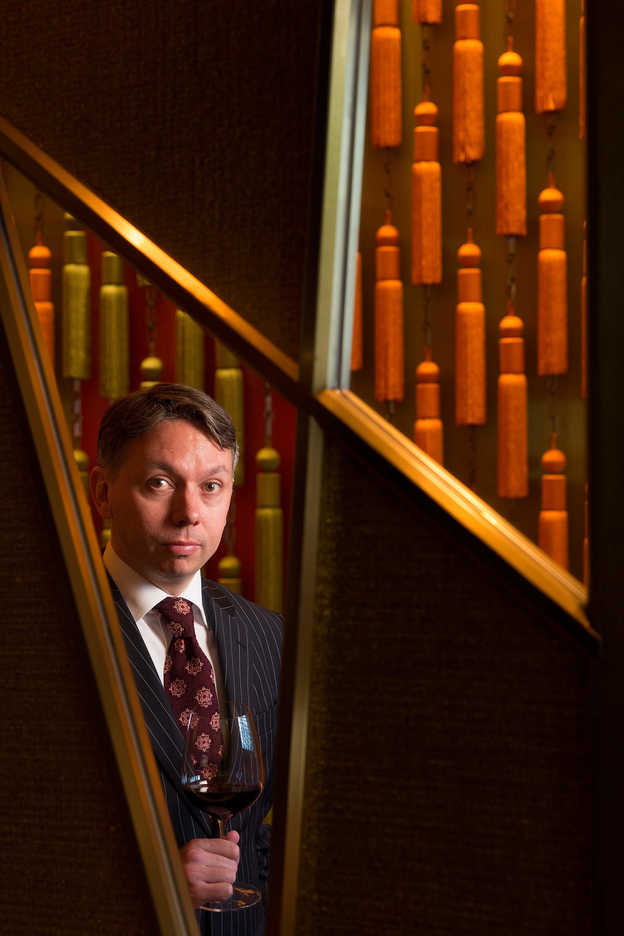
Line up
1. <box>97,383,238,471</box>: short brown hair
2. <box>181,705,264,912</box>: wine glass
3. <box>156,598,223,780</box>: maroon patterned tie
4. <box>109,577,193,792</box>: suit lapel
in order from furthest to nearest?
<box>97,383,238,471</box>: short brown hair, <box>156,598,223,780</box>: maroon patterned tie, <box>109,577,193,792</box>: suit lapel, <box>181,705,264,912</box>: wine glass

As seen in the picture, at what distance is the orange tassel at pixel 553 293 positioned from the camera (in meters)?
2.04

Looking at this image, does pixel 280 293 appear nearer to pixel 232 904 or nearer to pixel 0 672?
pixel 0 672

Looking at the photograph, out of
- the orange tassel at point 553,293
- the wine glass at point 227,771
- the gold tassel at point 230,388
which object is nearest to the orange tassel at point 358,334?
the gold tassel at point 230,388

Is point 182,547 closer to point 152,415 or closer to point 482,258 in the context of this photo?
point 152,415

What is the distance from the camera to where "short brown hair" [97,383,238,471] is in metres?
1.28

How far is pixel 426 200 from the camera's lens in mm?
2104

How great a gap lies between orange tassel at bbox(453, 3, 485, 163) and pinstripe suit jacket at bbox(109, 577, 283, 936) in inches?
43.3

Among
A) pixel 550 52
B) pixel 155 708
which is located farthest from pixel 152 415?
pixel 550 52

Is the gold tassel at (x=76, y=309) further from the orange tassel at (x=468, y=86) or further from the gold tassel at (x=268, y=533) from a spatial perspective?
the orange tassel at (x=468, y=86)

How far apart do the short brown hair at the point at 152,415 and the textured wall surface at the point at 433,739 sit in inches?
31.5

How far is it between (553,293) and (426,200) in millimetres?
303

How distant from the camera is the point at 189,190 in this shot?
55 centimetres

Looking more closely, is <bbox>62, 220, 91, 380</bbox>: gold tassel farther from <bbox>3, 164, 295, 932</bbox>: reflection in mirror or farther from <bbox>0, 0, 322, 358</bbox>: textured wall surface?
<bbox>0, 0, 322, 358</bbox>: textured wall surface

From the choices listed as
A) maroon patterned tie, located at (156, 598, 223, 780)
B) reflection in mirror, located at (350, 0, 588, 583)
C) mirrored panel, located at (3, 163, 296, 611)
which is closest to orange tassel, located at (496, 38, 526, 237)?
reflection in mirror, located at (350, 0, 588, 583)
